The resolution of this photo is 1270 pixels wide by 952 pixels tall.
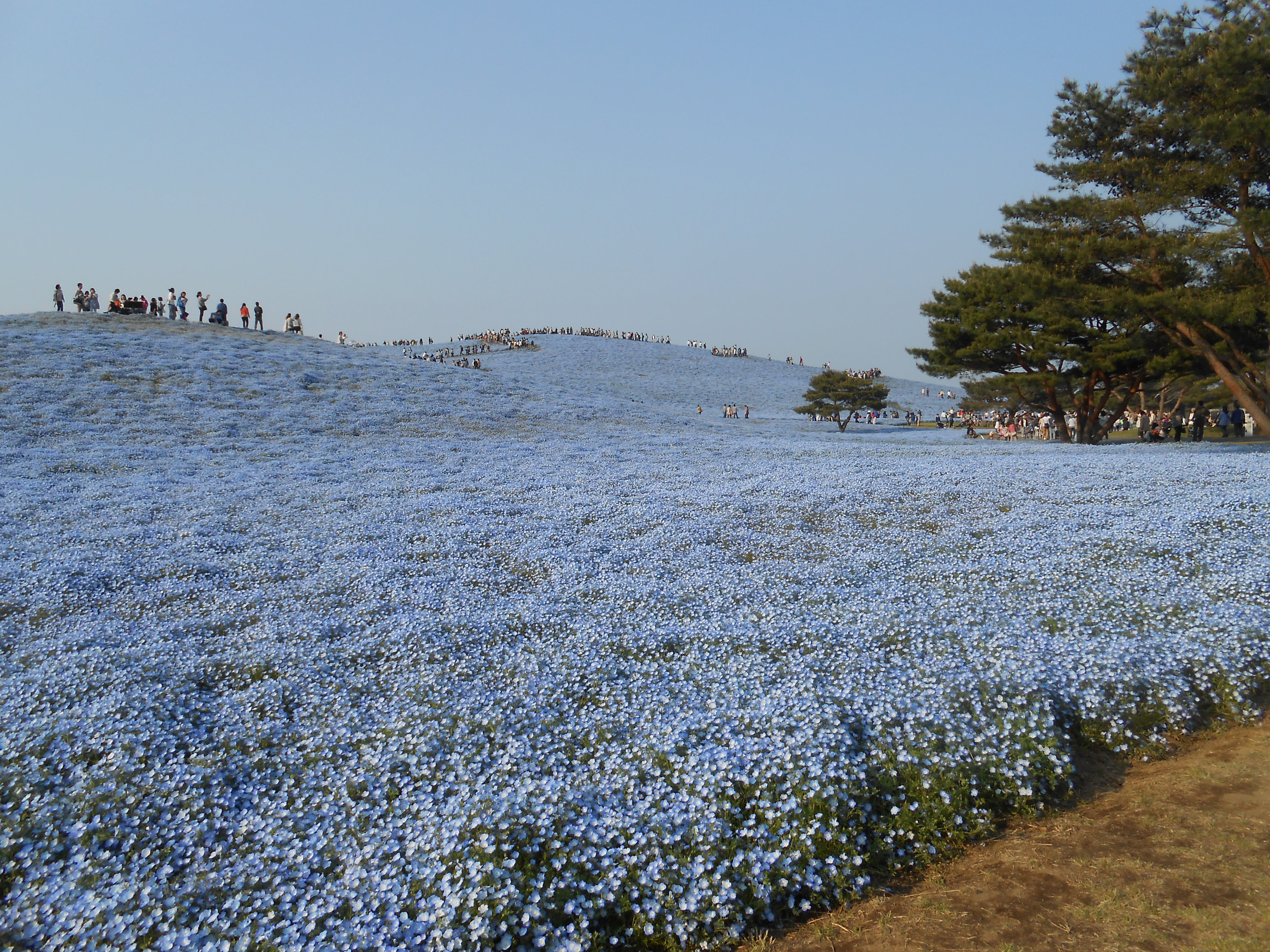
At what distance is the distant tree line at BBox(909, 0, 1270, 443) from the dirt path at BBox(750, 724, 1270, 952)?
57.8 feet

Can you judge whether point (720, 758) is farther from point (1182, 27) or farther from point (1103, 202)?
point (1182, 27)

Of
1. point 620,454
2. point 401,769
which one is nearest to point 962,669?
point 401,769

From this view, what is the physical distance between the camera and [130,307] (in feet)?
134

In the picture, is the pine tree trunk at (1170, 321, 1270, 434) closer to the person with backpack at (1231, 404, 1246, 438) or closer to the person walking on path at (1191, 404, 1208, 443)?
the person walking on path at (1191, 404, 1208, 443)

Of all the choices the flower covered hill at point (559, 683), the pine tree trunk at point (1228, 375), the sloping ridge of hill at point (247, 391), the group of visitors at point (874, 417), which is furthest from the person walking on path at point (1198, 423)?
the sloping ridge of hill at point (247, 391)

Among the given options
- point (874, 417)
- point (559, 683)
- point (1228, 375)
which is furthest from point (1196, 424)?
point (559, 683)

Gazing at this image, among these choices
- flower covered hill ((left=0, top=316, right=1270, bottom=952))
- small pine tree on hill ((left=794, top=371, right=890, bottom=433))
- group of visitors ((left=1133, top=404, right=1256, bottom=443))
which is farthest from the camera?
small pine tree on hill ((left=794, top=371, right=890, bottom=433))

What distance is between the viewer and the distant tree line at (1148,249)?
18.4 meters

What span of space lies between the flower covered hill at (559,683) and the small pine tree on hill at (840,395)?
27922 millimetres

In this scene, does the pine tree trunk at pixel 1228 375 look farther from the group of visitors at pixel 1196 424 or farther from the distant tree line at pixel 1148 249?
the group of visitors at pixel 1196 424

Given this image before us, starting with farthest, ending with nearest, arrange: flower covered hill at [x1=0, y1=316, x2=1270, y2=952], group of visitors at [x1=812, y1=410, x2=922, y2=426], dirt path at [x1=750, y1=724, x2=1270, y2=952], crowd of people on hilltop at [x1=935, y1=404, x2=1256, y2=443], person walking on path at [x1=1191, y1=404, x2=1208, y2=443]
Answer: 1. group of visitors at [x1=812, y1=410, x2=922, y2=426]
2. crowd of people on hilltop at [x1=935, y1=404, x2=1256, y2=443]
3. person walking on path at [x1=1191, y1=404, x2=1208, y2=443]
4. flower covered hill at [x1=0, y1=316, x2=1270, y2=952]
5. dirt path at [x1=750, y1=724, x2=1270, y2=952]

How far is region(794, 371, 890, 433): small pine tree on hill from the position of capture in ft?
139

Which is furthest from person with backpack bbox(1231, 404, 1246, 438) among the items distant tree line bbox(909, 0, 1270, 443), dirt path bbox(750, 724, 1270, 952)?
dirt path bbox(750, 724, 1270, 952)

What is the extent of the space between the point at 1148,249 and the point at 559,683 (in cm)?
2220
